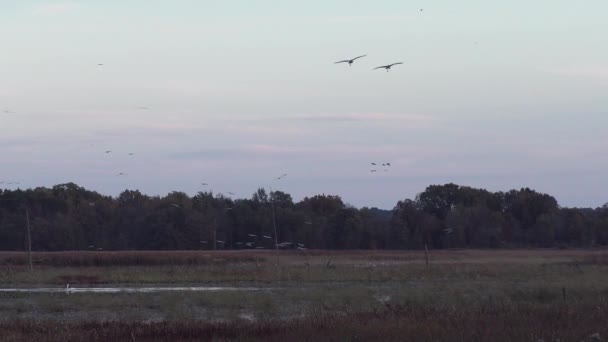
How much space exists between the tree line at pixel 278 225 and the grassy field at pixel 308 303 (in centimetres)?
2614

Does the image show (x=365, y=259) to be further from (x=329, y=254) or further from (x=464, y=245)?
(x=464, y=245)

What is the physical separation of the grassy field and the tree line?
2614cm

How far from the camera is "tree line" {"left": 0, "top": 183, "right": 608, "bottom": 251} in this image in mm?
97062

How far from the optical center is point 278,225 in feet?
331

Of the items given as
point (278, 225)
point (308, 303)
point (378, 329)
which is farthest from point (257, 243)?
point (378, 329)

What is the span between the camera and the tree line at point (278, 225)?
97062 mm

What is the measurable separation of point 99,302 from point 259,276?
640 inches

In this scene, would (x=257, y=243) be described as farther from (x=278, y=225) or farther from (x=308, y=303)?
(x=308, y=303)

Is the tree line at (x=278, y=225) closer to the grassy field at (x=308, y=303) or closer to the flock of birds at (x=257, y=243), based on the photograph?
the flock of birds at (x=257, y=243)

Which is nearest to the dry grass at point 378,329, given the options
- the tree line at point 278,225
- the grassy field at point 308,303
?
the grassy field at point 308,303

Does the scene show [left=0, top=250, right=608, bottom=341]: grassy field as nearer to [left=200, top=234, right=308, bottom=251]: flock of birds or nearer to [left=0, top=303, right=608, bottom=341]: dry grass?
[left=0, top=303, right=608, bottom=341]: dry grass

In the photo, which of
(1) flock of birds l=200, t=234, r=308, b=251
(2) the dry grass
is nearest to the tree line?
(1) flock of birds l=200, t=234, r=308, b=251

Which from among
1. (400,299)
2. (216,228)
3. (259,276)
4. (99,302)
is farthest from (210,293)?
(216,228)

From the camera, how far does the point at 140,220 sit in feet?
324
